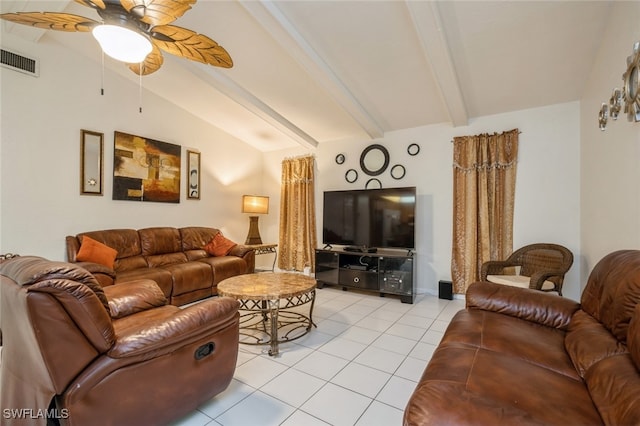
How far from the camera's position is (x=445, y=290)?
368 centimetres

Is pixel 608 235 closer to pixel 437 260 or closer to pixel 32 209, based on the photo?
pixel 437 260

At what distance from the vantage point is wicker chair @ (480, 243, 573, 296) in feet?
8.72

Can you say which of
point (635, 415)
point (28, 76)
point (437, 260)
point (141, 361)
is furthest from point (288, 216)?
point (635, 415)

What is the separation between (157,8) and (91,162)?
8.69 ft

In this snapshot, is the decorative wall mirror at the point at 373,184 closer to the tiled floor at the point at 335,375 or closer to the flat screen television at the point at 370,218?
the flat screen television at the point at 370,218

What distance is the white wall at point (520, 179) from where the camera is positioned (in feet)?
10.4

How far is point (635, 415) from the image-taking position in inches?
30.4

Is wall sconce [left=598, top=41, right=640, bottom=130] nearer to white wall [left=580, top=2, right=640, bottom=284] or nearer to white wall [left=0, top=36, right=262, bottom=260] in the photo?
white wall [left=580, top=2, right=640, bottom=284]

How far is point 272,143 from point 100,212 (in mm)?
2867

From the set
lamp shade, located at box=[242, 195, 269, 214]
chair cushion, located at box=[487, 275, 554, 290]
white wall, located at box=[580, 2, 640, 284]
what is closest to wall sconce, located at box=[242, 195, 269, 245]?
lamp shade, located at box=[242, 195, 269, 214]

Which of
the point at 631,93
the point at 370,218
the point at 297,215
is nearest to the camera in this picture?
the point at 631,93

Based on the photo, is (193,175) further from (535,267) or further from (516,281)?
(535,267)

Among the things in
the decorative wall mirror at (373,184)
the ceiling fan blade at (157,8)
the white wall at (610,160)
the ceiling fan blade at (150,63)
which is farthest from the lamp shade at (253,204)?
the white wall at (610,160)

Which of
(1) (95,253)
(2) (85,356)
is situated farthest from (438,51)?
(1) (95,253)
